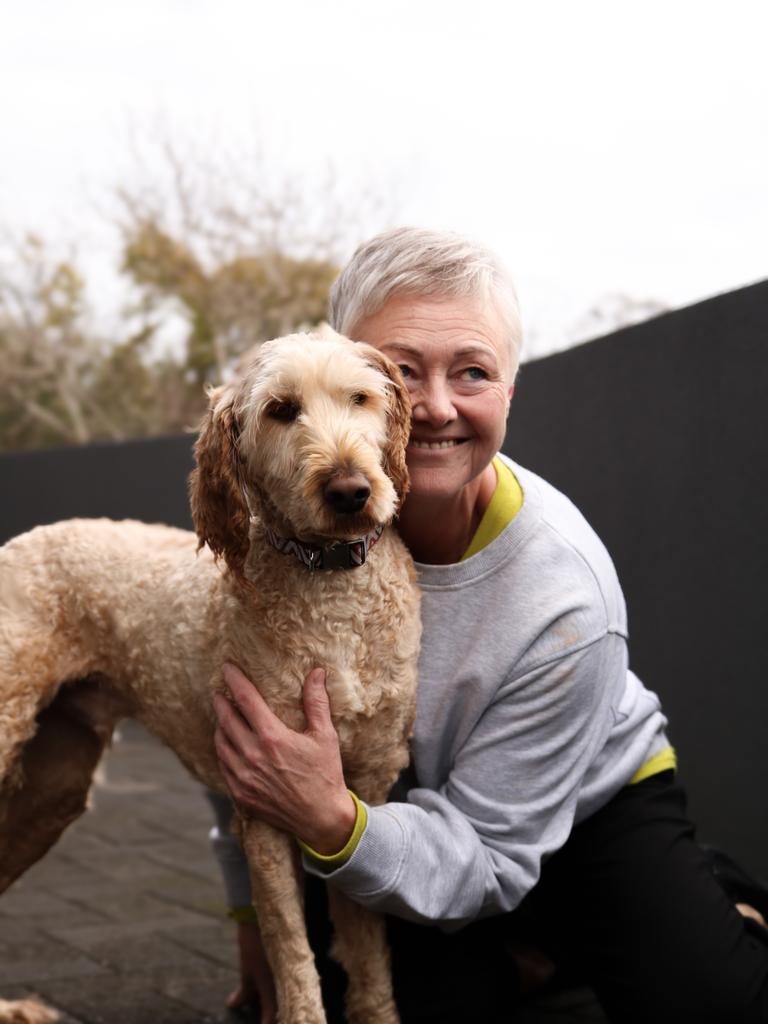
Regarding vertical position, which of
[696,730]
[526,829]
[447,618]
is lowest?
[696,730]

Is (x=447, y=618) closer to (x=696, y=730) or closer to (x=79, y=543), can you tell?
(x=79, y=543)

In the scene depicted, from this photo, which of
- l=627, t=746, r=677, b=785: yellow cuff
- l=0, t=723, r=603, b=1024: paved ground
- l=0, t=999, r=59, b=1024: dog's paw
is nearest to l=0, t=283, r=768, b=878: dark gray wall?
l=627, t=746, r=677, b=785: yellow cuff

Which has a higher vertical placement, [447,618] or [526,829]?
[447,618]

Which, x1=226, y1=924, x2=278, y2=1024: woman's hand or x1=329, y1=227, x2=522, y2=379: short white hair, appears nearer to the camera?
x1=329, y1=227, x2=522, y2=379: short white hair

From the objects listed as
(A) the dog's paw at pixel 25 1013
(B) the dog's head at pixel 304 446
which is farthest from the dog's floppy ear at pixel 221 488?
(A) the dog's paw at pixel 25 1013

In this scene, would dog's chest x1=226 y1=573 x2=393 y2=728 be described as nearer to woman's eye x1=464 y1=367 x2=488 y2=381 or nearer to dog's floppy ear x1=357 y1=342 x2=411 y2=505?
dog's floppy ear x1=357 y1=342 x2=411 y2=505

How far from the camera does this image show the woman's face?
2336 millimetres

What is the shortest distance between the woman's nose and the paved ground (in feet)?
5.31

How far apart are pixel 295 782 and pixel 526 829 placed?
530mm

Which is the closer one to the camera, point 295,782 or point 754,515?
point 295,782

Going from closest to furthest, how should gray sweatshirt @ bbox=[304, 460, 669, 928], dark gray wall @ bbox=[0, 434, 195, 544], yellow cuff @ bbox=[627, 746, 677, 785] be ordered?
gray sweatshirt @ bbox=[304, 460, 669, 928] → yellow cuff @ bbox=[627, 746, 677, 785] → dark gray wall @ bbox=[0, 434, 195, 544]

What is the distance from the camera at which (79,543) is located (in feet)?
8.67

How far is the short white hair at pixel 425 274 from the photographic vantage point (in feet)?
7.77

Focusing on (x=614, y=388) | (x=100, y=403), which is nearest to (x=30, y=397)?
(x=100, y=403)
